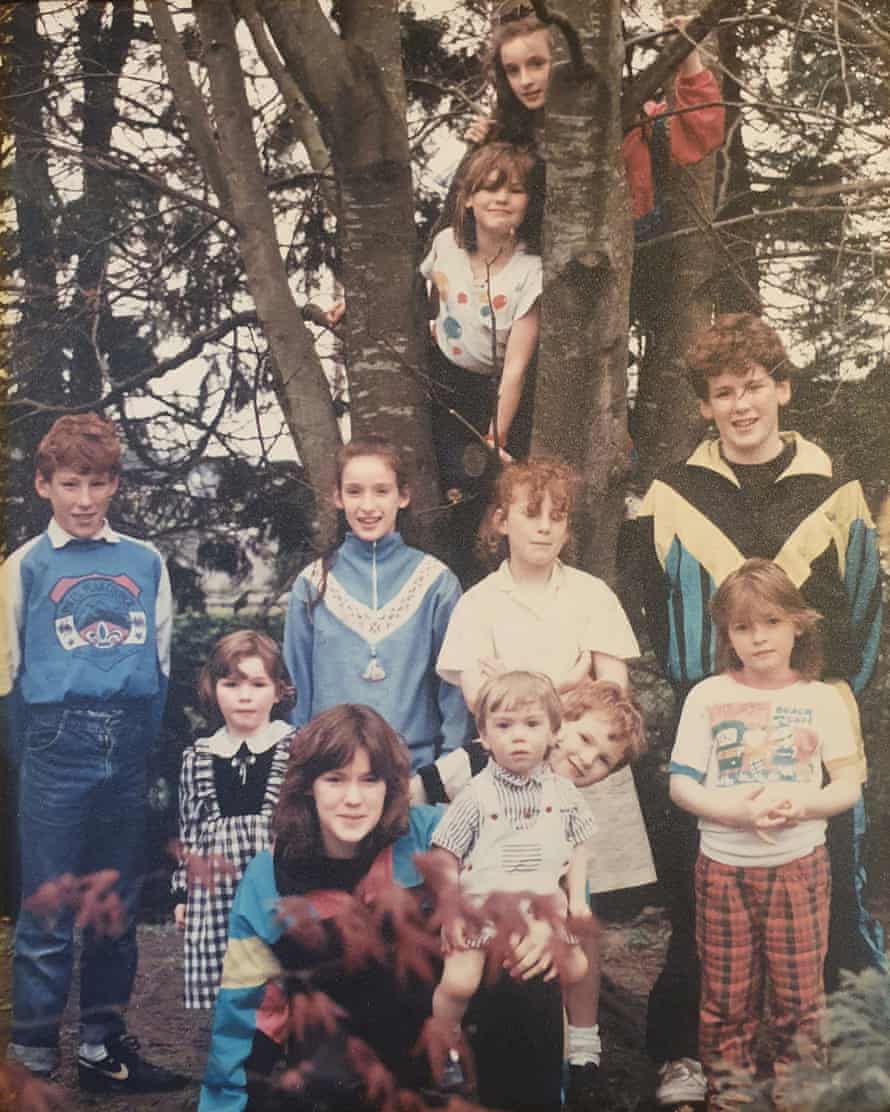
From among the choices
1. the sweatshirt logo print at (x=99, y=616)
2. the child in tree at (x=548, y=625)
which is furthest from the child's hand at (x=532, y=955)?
the sweatshirt logo print at (x=99, y=616)

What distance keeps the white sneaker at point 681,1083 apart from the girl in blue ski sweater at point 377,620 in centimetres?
115

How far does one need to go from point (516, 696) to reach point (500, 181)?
5.12 ft

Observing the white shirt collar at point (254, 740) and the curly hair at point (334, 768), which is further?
the white shirt collar at point (254, 740)

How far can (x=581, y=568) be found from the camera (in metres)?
4.20

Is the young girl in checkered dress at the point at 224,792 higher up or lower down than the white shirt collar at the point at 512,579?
lower down

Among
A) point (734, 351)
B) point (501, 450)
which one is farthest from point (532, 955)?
point (734, 351)

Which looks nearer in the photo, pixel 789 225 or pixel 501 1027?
pixel 501 1027

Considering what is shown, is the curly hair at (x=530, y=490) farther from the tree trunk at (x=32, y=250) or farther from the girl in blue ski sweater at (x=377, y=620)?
the tree trunk at (x=32, y=250)

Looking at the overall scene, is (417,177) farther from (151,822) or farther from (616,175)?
(151,822)

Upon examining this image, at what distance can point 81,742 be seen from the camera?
4.27 meters

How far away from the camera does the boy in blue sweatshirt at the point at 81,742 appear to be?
4262mm

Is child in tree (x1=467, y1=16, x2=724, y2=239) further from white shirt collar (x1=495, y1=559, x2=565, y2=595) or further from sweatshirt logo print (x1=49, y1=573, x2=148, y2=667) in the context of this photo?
sweatshirt logo print (x1=49, y1=573, x2=148, y2=667)

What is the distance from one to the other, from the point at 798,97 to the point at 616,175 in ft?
2.50

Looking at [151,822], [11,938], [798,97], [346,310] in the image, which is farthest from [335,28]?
[11,938]
